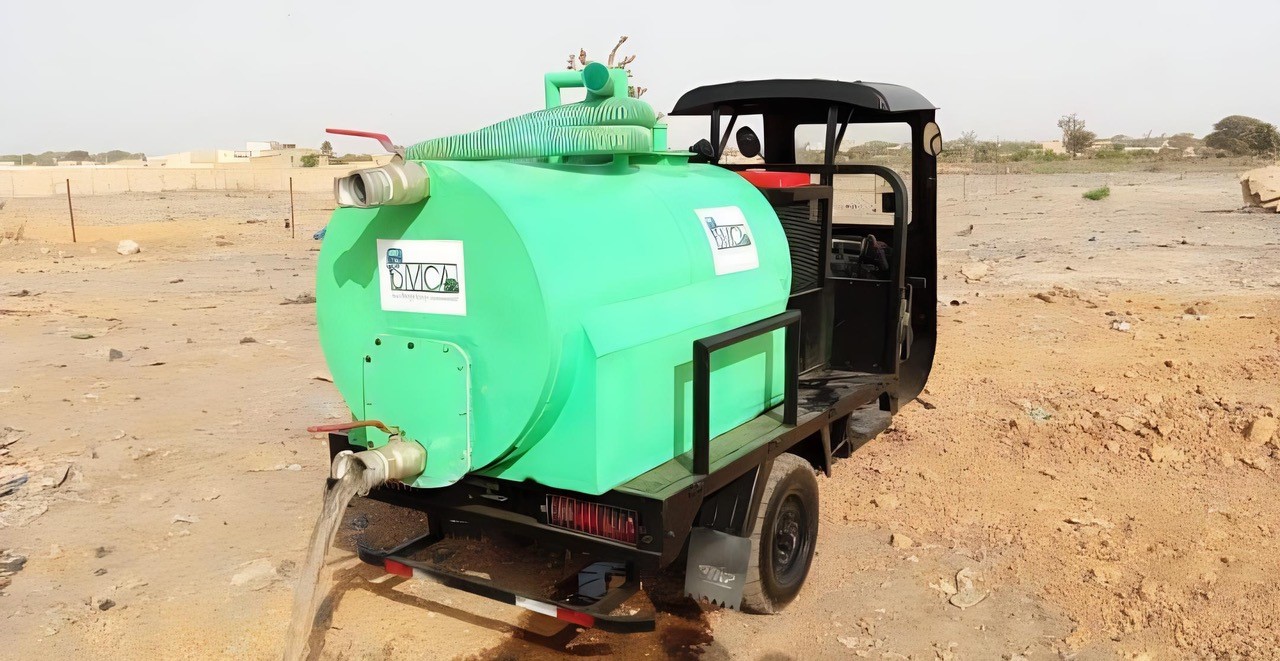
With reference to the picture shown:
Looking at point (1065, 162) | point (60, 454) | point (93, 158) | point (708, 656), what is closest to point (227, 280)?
point (60, 454)

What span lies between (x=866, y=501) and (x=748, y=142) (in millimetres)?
2287

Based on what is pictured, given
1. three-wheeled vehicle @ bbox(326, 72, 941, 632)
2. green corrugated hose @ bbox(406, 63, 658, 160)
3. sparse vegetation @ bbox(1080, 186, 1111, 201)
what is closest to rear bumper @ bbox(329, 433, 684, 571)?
three-wheeled vehicle @ bbox(326, 72, 941, 632)

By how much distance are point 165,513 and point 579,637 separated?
2880 mm

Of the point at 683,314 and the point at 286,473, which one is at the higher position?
the point at 683,314

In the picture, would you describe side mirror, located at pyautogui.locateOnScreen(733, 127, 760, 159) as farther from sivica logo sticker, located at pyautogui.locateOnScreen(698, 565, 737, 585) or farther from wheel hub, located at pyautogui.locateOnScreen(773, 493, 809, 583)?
sivica logo sticker, located at pyautogui.locateOnScreen(698, 565, 737, 585)

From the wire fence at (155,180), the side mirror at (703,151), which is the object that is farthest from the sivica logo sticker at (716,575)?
the wire fence at (155,180)

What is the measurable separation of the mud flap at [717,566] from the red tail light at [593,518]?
550 millimetres

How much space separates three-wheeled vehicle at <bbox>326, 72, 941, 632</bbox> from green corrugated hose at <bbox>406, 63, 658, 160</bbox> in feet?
1.85

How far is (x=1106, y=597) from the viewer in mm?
4586

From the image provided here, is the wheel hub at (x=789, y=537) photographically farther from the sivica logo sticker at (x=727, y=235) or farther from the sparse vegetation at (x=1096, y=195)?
the sparse vegetation at (x=1096, y=195)

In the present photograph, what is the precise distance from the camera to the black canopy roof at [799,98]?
17.6 feet

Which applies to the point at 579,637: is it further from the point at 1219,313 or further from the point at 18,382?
the point at 1219,313

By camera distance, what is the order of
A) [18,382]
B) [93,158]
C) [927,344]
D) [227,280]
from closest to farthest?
[927,344] → [18,382] → [227,280] → [93,158]

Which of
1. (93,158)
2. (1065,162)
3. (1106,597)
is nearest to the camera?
(1106,597)
